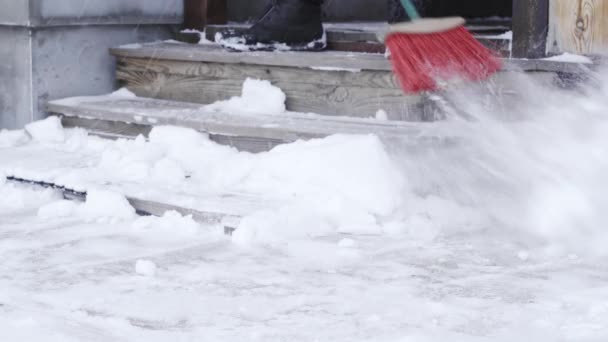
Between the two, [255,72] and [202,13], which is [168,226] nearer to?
[255,72]

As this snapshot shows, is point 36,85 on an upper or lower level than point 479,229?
upper

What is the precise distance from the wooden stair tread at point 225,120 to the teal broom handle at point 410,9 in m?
0.33

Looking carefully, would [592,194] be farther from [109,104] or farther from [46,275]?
[109,104]

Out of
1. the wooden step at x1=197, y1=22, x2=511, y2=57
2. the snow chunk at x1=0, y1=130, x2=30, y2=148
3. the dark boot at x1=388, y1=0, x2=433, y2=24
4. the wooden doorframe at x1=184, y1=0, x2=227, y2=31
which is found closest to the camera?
the dark boot at x1=388, y1=0, x2=433, y2=24

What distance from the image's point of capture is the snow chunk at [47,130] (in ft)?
12.2

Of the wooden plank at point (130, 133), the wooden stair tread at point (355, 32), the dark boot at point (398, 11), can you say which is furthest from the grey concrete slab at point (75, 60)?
the dark boot at point (398, 11)

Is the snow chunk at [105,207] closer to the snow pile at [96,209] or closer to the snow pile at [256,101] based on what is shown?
the snow pile at [96,209]

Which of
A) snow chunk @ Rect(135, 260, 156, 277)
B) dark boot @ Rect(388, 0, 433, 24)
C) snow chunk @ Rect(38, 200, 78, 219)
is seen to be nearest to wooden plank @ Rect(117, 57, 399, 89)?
dark boot @ Rect(388, 0, 433, 24)

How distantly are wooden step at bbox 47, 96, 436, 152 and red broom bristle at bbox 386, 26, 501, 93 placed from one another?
0.16 m

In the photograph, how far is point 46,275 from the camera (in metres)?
2.30

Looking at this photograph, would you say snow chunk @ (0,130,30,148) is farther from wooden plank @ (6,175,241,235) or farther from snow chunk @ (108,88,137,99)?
wooden plank @ (6,175,241,235)

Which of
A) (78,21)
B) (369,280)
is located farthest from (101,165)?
(369,280)

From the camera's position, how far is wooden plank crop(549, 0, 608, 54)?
317 centimetres

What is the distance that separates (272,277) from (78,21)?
1.99 m
